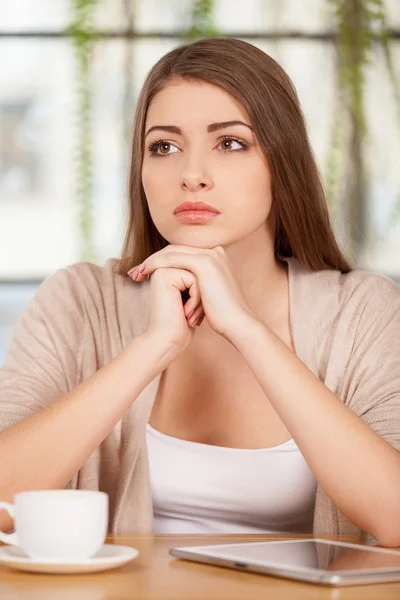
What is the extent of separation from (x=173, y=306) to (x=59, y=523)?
2.37ft

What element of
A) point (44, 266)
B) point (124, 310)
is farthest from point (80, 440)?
point (44, 266)

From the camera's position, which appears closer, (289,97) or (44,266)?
(289,97)

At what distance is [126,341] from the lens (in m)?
1.96

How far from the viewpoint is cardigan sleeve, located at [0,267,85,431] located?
1.74 metres

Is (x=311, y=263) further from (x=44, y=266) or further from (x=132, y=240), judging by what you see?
(x=44, y=266)

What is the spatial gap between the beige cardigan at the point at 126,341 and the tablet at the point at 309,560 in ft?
1.57

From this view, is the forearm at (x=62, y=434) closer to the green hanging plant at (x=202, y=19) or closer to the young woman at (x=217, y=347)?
the young woman at (x=217, y=347)

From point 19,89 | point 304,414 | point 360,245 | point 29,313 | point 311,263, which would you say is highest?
point 19,89

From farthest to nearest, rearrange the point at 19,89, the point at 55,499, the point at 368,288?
the point at 19,89, the point at 368,288, the point at 55,499

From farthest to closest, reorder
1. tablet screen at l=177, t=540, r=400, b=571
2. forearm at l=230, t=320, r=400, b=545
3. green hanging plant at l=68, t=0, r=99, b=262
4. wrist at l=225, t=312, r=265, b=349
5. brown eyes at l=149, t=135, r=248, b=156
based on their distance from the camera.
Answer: green hanging plant at l=68, t=0, r=99, b=262 → brown eyes at l=149, t=135, r=248, b=156 → wrist at l=225, t=312, r=265, b=349 → forearm at l=230, t=320, r=400, b=545 → tablet screen at l=177, t=540, r=400, b=571

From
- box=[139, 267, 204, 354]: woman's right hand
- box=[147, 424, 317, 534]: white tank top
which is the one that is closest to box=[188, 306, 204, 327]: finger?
box=[139, 267, 204, 354]: woman's right hand

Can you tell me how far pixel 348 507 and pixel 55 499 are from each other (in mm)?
672

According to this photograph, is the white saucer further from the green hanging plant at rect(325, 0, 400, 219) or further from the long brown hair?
the green hanging plant at rect(325, 0, 400, 219)

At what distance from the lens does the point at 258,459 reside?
177cm
